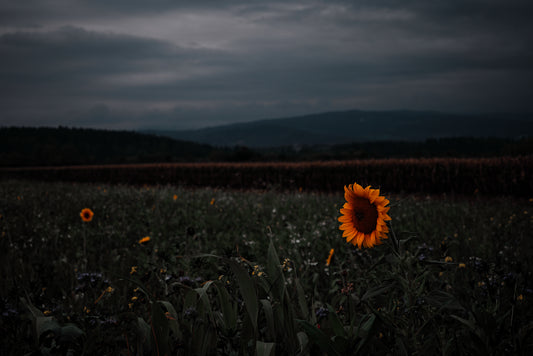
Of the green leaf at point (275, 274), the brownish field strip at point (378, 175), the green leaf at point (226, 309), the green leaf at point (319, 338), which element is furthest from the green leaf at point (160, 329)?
the brownish field strip at point (378, 175)

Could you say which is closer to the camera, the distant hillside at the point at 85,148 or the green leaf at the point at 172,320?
the green leaf at the point at 172,320

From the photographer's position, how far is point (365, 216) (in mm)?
1545

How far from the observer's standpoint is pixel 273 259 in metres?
1.73

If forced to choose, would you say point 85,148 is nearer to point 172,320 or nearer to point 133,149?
point 133,149

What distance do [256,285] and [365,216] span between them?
683mm

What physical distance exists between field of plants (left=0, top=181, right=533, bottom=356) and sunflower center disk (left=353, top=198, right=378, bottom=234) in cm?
11

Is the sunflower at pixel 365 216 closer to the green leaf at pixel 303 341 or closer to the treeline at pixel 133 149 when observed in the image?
the green leaf at pixel 303 341

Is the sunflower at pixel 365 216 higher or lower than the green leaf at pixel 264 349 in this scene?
higher

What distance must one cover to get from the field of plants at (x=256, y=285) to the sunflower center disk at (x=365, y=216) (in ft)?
0.37

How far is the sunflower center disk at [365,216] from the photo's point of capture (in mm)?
1536

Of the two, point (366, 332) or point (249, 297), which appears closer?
point (366, 332)

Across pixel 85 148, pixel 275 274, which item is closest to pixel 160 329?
pixel 275 274

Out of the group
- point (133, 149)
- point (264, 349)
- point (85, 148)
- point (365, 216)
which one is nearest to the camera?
point (264, 349)

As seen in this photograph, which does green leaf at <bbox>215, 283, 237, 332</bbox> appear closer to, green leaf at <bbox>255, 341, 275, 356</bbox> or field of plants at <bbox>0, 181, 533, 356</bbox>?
field of plants at <bbox>0, 181, 533, 356</bbox>
